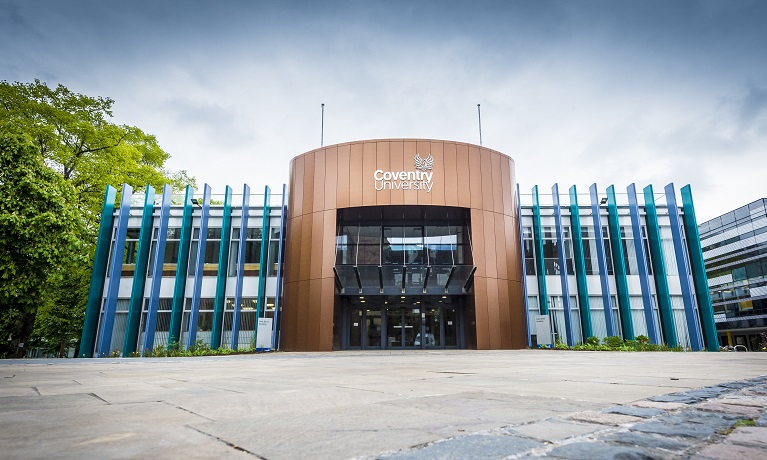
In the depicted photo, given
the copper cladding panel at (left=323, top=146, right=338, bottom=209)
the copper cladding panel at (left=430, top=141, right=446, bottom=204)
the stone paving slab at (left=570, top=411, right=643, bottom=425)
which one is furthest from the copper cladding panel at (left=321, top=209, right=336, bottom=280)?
the stone paving slab at (left=570, top=411, right=643, bottom=425)

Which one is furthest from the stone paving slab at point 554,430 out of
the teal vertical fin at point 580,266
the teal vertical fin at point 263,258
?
the teal vertical fin at point 580,266

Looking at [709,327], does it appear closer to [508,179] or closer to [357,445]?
[508,179]

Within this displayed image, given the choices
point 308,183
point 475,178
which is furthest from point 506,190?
point 308,183

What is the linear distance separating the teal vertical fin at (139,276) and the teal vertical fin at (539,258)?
2385 centimetres

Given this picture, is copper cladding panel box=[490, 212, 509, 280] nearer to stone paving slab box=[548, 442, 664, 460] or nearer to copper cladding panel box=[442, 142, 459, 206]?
copper cladding panel box=[442, 142, 459, 206]

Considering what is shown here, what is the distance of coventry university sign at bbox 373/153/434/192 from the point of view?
2198 cm

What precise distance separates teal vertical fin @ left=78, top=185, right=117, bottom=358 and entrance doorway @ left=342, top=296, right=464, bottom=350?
47.4ft

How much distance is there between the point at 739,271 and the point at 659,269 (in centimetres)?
4116

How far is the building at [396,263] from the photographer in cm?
2209

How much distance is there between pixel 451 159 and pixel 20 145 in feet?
61.0

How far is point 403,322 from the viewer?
24.6 meters

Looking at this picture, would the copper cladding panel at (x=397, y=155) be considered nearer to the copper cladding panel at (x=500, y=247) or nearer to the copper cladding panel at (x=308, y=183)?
the copper cladding panel at (x=308, y=183)

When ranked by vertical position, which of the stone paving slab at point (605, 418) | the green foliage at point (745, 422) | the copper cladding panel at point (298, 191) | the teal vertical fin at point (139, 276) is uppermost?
the copper cladding panel at point (298, 191)

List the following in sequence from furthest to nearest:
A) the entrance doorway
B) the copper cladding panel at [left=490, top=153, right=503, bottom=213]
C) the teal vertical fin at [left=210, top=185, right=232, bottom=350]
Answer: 1. the entrance doorway
2. the teal vertical fin at [left=210, top=185, right=232, bottom=350]
3. the copper cladding panel at [left=490, top=153, right=503, bottom=213]
